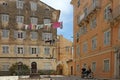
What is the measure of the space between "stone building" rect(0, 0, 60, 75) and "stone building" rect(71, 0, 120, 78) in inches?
→ 485

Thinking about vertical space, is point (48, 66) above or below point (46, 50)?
below

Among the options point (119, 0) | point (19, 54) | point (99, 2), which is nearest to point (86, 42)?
point (99, 2)

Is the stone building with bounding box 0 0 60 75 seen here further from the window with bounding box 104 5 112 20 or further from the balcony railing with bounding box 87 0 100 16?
the window with bounding box 104 5 112 20

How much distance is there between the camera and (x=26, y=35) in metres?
65.6

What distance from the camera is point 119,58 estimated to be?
109 feet

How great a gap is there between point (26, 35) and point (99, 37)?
1122 inches

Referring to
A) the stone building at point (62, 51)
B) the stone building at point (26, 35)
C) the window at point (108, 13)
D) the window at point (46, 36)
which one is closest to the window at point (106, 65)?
the window at point (108, 13)

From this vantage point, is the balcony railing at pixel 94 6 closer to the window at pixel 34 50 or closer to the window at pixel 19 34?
the window at pixel 34 50

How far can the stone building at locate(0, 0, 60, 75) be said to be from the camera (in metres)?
63.6

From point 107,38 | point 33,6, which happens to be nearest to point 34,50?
point 33,6

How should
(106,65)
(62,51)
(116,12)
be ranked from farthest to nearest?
(62,51)
(106,65)
(116,12)

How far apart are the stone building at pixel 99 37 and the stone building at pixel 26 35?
40.4 feet

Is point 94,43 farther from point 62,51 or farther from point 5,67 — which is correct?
point 62,51

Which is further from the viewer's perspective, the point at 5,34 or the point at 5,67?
the point at 5,34
